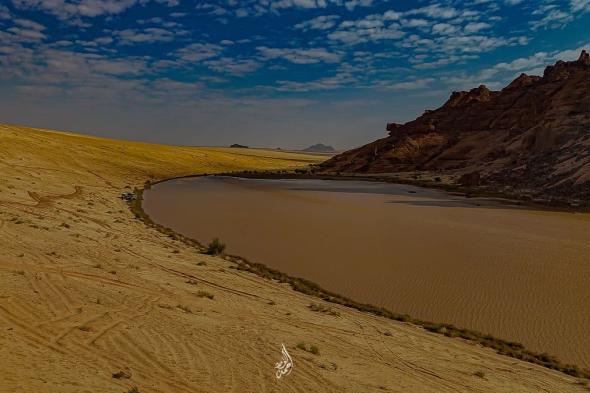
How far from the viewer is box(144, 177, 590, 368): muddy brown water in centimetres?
1216

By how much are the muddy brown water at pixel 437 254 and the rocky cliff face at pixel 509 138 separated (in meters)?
12.4

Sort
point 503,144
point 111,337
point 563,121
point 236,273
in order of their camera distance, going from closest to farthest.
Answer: point 111,337, point 236,273, point 563,121, point 503,144

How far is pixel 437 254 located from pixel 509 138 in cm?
Answer: 5180

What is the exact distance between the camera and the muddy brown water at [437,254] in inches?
479

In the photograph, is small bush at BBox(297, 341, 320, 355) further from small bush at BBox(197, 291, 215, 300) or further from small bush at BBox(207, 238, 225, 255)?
small bush at BBox(207, 238, 225, 255)

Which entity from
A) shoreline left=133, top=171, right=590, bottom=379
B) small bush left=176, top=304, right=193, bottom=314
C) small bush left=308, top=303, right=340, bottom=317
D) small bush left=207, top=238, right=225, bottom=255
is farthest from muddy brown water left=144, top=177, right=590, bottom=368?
small bush left=176, top=304, right=193, bottom=314

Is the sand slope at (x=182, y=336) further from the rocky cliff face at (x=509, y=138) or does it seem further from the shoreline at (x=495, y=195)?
the rocky cliff face at (x=509, y=138)

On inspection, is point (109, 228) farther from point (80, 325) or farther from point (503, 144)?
point (503, 144)

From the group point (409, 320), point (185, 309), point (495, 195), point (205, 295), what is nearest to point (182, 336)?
point (185, 309)

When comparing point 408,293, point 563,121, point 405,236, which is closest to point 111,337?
point 408,293

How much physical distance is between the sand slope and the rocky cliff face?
31209 mm

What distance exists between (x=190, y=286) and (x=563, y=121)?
52467mm

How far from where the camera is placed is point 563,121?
51.1 meters

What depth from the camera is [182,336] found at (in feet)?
28.6
